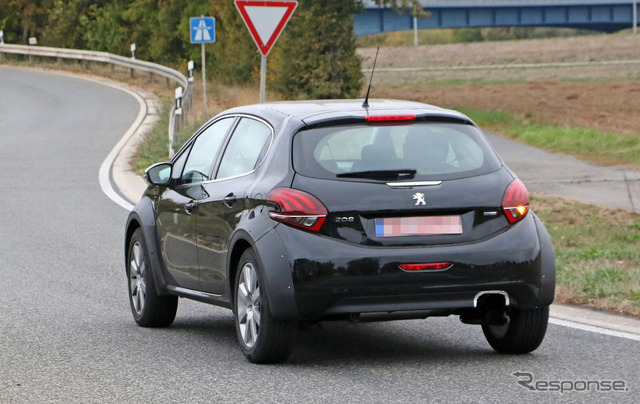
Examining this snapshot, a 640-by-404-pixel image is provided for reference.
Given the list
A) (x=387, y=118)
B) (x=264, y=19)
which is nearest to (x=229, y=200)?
(x=387, y=118)

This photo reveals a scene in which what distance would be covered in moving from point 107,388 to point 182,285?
1.83 m

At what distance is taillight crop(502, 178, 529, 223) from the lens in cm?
706

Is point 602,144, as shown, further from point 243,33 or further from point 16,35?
point 16,35

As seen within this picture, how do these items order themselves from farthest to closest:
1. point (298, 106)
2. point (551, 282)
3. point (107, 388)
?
point (298, 106)
point (551, 282)
point (107, 388)

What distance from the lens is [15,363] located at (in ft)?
24.1

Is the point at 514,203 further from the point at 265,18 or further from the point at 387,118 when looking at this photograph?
the point at 265,18

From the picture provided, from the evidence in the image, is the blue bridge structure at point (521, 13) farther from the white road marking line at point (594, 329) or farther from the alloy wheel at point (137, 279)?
the white road marking line at point (594, 329)

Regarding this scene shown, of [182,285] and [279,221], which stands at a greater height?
[279,221]

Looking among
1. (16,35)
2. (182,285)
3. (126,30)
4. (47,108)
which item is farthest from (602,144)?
(16,35)

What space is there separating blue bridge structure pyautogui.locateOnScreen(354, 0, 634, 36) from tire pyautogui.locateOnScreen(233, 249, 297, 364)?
323 feet

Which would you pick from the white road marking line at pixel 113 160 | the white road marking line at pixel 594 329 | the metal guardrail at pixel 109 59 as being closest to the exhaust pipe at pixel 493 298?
the white road marking line at pixel 594 329

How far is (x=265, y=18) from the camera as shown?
18.2 meters

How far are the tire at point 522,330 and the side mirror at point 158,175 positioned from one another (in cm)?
252

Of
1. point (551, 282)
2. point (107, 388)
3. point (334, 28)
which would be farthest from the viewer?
point (334, 28)
